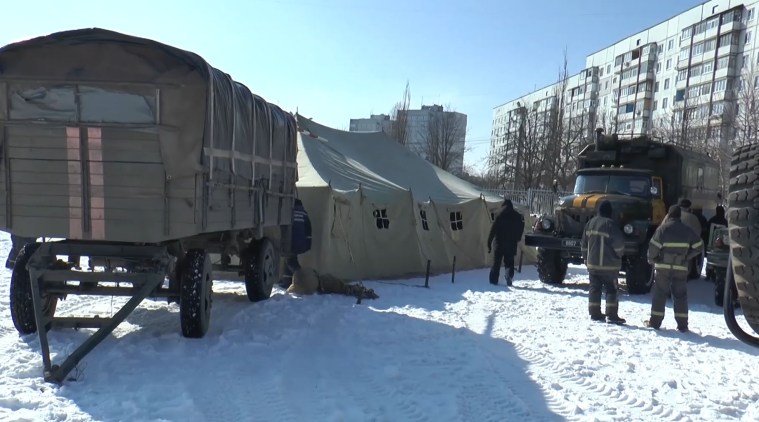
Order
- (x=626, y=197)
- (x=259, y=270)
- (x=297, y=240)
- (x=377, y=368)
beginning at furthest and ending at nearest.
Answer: (x=626, y=197) → (x=297, y=240) → (x=259, y=270) → (x=377, y=368)

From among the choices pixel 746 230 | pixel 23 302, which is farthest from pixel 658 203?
pixel 23 302

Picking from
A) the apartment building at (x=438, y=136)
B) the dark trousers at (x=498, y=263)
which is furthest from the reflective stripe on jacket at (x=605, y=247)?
the apartment building at (x=438, y=136)

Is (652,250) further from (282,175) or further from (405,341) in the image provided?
(282,175)

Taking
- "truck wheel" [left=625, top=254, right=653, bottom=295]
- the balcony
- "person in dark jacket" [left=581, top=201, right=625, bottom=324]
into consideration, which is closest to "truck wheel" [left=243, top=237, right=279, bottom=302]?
"person in dark jacket" [left=581, top=201, right=625, bottom=324]

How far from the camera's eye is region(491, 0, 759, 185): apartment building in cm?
4778

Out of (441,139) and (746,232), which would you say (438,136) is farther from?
(746,232)

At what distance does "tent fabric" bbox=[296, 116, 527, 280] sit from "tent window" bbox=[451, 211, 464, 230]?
26 mm

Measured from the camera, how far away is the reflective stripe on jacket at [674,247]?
26.7 feet

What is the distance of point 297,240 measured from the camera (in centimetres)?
1024

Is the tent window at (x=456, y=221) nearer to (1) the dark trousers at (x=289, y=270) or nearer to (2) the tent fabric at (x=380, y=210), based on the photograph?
(2) the tent fabric at (x=380, y=210)

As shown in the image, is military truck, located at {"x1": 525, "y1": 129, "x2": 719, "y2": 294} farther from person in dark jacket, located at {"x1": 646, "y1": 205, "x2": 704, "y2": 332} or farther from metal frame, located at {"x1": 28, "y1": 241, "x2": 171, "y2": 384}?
metal frame, located at {"x1": 28, "y1": 241, "x2": 171, "y2": 384}

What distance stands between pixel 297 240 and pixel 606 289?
17.0 ft

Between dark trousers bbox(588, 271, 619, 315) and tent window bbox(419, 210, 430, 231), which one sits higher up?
tent window bbox(419, 210, 430, 231)

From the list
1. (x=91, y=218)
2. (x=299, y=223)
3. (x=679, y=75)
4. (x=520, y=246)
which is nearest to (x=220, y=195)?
(x=91, y=218)
